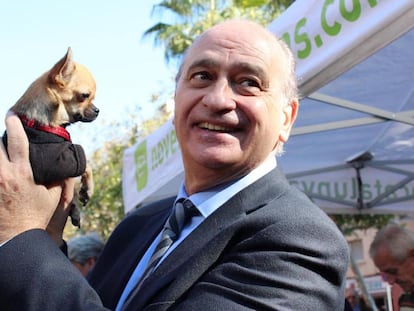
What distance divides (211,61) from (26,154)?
53 cm

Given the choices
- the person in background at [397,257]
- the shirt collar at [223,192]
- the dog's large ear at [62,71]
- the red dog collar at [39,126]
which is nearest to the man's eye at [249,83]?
the shirt collar at [223,192]

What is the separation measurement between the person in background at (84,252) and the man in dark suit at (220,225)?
118 inches

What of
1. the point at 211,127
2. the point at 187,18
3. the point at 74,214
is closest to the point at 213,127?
the point at 211,127

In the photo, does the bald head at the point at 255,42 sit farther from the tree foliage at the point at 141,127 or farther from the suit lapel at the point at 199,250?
the tree foliage at the point at 141,127

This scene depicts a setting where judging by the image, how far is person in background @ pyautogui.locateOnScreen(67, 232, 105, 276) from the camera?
4.95 meters

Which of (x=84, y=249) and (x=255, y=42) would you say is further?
(x=84, y=249)

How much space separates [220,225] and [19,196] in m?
0.48

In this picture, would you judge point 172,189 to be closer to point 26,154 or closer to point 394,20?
point 394,20

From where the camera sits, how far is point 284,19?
11.1ft

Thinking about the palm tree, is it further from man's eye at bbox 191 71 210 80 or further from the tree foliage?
man's eye at bbox 191 71 210 80

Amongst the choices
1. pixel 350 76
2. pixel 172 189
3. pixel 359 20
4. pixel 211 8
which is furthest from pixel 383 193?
pixel 211 8

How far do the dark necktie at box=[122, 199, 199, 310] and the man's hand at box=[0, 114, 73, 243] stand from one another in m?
0.28

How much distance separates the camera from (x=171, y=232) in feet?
5.82

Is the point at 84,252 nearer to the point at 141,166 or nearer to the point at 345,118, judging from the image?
the point at 141,166
